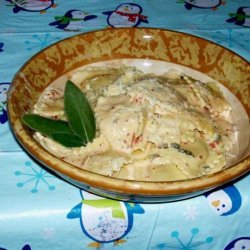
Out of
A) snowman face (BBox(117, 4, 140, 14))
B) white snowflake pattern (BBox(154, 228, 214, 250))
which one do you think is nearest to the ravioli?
white snowflake pattern (BBox(154, 228, 214, 250))

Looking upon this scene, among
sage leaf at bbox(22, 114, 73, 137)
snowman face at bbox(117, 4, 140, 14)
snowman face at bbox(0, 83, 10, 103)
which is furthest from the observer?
snowman face at bbox(117, 4, 140, 14)

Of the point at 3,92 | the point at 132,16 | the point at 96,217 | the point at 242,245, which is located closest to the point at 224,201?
the point at 242,245

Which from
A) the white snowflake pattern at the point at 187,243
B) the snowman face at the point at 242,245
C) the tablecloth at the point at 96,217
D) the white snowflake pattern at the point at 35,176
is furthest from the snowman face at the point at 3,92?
the snowman face at the point at 242,245

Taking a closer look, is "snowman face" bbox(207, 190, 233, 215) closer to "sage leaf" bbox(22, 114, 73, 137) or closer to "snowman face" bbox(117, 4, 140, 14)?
"sage leaf" bbox(22, 114, 73, 137)

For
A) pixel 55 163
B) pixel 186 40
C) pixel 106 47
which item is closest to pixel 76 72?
pixel 106 47

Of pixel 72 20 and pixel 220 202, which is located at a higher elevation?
pixel 72 20

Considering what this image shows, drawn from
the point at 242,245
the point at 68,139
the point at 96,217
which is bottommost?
the point at 242,245

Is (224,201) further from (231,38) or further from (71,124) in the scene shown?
(231,38)
